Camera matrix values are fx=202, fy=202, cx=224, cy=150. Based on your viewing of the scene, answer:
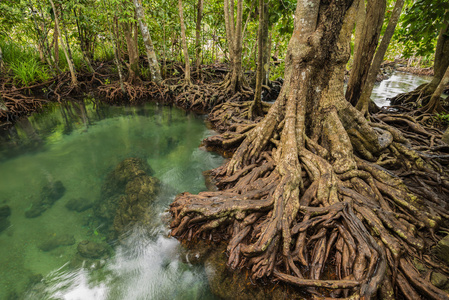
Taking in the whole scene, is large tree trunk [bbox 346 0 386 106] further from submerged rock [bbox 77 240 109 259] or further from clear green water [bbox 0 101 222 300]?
submerged rock [bbox 77 240 109 259]

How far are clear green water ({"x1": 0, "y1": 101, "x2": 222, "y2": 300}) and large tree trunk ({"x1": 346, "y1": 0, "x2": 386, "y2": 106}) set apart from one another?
157 inches

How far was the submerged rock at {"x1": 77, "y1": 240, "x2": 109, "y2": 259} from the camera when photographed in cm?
279

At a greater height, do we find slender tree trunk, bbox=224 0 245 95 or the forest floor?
slender tree trunk, bbox=224 0 245 95

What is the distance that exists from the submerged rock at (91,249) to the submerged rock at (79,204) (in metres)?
0.82

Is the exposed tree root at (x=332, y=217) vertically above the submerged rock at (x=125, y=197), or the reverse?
the exposed tree root at (x=332, y=217)

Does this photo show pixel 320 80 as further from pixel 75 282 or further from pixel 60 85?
pixel 60 85

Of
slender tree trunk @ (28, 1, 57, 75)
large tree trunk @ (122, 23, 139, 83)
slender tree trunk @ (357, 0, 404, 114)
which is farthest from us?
large tree trunk @ (122, 23, 139, 83)

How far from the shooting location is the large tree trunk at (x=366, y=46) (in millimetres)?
4336

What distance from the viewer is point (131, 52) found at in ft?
32.2

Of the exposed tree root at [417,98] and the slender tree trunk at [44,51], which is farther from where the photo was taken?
the slender tree trunk at [44,51]

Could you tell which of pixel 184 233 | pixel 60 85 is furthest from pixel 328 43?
pixel 60 85

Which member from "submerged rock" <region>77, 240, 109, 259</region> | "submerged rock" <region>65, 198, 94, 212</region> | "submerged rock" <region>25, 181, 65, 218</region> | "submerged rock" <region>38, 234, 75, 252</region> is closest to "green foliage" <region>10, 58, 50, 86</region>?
"submerged rock" <region>25, 181, 65, 218</region>

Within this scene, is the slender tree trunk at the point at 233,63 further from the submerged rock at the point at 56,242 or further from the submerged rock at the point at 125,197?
the submerged rock at the point at 56,242

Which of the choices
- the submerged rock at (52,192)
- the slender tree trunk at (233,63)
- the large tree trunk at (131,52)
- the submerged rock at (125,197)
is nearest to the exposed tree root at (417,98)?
the slender tree trunk at (233,63)
